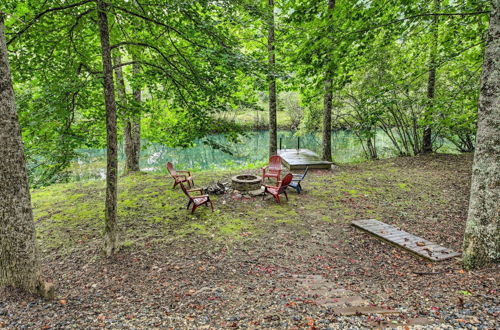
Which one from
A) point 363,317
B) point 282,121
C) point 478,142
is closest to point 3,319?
point 363,317

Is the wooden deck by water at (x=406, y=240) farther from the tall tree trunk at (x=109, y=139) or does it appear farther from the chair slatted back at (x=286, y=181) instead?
the tall tree trunk at (x=109, y=139)

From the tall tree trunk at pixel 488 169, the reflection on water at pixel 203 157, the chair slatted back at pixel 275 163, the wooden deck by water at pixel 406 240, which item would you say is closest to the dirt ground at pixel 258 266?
the wooden deck by water at pixel 406 240

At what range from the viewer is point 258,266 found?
14.0 ft

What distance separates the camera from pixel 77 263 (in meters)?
4.39

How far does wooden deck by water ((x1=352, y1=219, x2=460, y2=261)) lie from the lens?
4.23 m

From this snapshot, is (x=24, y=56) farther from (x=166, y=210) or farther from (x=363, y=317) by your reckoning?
(x=363, y=317)

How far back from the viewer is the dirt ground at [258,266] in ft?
8.92

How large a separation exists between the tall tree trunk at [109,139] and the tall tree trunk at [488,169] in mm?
5589

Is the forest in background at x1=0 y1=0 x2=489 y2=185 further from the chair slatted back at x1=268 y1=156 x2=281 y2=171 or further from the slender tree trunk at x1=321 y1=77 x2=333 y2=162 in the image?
the slender tree trunk at x1=321 y1=77 x2=333 y2=162

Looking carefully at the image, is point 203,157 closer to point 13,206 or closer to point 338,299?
point 13,206

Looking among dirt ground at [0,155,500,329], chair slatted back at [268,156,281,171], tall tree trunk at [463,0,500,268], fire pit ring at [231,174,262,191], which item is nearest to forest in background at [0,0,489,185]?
tall tree trunk at [463,0,500,268]

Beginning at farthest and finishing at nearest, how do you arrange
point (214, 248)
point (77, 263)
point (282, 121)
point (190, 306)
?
point (282, 121) < point (214, 248) < point (77, 263) < point (190, 306)

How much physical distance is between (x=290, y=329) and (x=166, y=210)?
16.7 ft

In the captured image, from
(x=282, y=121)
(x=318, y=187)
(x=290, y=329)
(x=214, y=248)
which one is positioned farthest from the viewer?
(x=282, y=121)
